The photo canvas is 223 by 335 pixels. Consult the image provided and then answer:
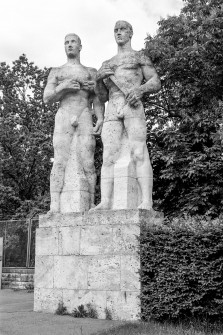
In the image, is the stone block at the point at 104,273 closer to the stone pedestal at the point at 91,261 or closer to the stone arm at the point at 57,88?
the stone pedestal at the point at 91,261

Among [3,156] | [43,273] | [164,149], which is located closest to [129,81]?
[43,273]

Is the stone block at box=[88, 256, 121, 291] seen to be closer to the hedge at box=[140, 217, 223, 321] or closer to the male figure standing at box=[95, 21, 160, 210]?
the hedge at box=[140, 217, 223, 321]

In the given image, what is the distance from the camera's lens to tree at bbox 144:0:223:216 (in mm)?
15023

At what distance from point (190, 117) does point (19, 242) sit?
309 inches

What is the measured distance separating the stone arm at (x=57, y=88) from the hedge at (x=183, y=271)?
3.60m

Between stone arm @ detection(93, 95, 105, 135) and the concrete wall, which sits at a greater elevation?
stone arm @ detection(93, 95, 105, 135)

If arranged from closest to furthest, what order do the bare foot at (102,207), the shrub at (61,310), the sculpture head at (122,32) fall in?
1. the shrub at (61,310)
2. the bare foot at (102,207)
3. the sculpture head at (122,32)

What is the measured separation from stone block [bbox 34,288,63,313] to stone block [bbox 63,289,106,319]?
0.17 metres

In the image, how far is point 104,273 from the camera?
29.3 ft

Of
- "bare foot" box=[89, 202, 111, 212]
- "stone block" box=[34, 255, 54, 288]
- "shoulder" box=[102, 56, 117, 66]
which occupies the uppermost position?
"shoulder" box=[102, 56, 117, 66]

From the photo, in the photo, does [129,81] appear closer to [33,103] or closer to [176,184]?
[176,184]

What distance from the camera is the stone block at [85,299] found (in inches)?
346

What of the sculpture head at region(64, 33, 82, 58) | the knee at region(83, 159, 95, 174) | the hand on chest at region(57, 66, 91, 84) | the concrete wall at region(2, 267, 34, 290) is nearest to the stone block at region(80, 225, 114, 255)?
the knee at region(83, 159, 95, 174)

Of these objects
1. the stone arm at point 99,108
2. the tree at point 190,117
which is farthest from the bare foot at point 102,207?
the tree at point 190,117
